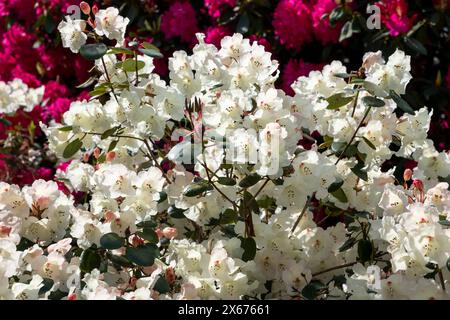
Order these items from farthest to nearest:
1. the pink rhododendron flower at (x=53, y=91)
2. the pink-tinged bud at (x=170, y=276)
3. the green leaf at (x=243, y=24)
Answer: the pink rhododendron flower at (x=53, y=91)
the green leaf at (x=243, y=24)
the pink-tinged bud at (x=170, y=276)

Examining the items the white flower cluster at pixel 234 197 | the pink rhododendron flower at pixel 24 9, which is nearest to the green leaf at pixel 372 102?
the white flower cluster at pixel 234 197

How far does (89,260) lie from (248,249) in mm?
299

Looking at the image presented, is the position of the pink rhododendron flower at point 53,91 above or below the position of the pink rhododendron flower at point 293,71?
below

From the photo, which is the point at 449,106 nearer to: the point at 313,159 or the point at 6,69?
the point at 313,159

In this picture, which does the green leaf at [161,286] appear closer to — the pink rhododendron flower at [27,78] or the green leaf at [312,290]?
the green leaf at [312,290]

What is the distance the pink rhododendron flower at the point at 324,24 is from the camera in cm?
301

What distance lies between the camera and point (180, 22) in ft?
10.7

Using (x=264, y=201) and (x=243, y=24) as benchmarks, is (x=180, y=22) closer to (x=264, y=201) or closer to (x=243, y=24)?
(x=243, y=24)

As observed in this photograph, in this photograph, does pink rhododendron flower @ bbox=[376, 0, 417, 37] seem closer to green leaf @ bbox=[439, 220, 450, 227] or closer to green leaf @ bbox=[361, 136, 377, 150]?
green leaf @ bbox=[361, 136, 377, 150]

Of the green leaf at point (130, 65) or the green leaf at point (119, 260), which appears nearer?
the green leaf at point (119, 260)

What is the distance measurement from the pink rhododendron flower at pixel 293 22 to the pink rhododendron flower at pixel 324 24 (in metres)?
0.04

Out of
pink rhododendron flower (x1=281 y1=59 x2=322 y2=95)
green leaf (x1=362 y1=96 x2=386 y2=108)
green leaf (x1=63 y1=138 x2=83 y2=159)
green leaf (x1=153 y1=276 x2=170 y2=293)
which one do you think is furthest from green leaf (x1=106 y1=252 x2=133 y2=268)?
pink rhododendron flower (x1=281 y1=59 x2=322 y2=95)

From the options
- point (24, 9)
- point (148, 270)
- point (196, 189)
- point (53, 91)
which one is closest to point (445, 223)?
point (196, 189)

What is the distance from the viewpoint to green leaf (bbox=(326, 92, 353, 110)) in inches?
68.7
